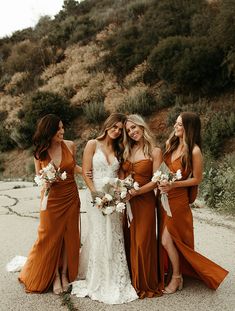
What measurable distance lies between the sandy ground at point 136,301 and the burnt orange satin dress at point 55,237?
199 mm

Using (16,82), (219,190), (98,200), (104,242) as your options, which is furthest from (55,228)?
(16,82)

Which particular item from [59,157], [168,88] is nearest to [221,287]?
[59,157]

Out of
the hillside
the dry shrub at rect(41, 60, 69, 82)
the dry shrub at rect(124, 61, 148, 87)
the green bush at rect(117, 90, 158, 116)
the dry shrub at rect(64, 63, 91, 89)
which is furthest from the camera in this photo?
the dry shrub at rect(41, 60, 69, 82)

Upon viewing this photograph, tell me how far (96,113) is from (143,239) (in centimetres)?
1524

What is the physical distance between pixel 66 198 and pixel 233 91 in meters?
12.7

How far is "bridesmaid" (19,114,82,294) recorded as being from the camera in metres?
4.94

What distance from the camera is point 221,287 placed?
4973 mm

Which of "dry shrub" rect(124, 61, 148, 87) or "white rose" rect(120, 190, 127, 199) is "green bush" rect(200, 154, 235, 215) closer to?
"white rose" rect(120, 190, 127, 199)

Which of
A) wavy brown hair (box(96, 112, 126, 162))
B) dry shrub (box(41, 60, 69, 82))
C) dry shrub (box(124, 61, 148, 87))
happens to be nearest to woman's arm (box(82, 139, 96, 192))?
wavy brown hair (box(96, 112, 126, 162))

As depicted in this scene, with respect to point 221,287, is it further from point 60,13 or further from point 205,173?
point 60,13

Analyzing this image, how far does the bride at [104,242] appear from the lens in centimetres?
473

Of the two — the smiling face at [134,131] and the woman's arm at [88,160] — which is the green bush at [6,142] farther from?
the smiling face at [134,131]

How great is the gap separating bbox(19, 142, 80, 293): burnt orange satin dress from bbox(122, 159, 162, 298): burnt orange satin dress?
25.9 inches

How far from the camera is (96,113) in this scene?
19.7m
